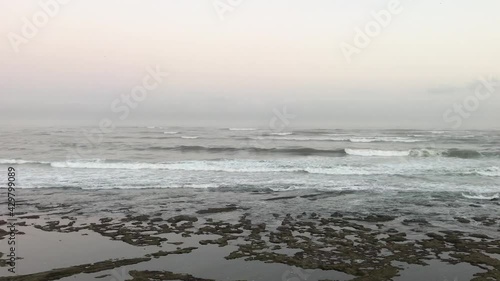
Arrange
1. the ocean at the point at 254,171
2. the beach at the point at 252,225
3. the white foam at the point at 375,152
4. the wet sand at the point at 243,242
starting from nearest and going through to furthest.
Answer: the wet sand at the point at 243,242
the beach at the point at 252,225
the ocean at the point at 254,171
the white foam at the point at 375,152

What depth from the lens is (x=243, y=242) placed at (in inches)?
341

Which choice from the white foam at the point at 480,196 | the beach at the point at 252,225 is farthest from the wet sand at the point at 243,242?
the white foam at the point at 480,196

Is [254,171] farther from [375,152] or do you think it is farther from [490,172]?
[375,152]

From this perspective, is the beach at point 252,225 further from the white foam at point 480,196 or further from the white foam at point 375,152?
the white foam at point 375,152

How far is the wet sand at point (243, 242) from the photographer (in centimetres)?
682

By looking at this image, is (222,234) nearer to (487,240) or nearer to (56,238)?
(56,238)

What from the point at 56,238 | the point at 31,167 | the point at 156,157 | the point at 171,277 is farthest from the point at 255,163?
the point at 171,277

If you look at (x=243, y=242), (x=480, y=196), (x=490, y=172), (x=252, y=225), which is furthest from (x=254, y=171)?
(x=490, y=172)

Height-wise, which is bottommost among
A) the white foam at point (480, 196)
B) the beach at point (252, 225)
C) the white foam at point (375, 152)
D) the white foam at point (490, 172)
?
the beach at point (252, 225)

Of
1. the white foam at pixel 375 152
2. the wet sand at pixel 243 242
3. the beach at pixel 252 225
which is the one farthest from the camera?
the white foam at pixel 375 152

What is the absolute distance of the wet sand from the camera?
6.82 meters

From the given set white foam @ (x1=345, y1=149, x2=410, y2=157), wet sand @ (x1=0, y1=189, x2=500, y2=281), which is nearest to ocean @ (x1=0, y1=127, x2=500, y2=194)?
white foam @ (x1=345, y1=149, x2=410, y2=157)

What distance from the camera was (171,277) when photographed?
6.49 m

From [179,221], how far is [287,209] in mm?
3732
